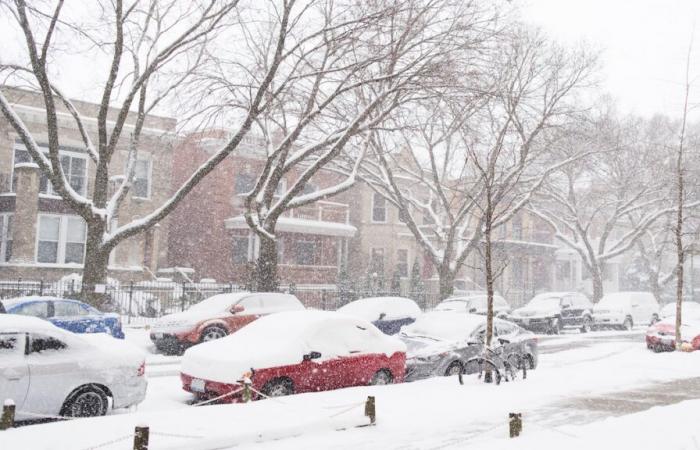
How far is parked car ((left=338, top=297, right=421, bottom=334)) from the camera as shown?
19406 mm

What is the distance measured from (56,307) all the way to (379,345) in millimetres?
8154

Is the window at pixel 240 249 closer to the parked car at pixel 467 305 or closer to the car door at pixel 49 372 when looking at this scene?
the parked car at pixel 467 305

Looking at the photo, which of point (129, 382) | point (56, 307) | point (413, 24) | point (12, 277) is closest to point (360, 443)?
point (129, 382)

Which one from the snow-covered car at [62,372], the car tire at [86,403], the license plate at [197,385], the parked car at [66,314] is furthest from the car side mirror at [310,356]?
the parked car at [66,314]

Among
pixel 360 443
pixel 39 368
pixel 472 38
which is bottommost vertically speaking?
pixel 360 443

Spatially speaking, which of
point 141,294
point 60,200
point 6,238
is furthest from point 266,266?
point 6,238

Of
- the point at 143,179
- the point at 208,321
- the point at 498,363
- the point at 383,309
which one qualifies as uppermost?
the point at 143,179

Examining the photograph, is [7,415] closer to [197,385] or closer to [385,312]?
[197,385]

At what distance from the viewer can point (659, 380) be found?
46.4 ft

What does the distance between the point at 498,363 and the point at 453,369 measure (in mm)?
1168

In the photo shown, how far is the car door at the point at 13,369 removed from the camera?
879 cm

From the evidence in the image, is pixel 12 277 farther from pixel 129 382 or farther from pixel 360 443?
pixel 360 443

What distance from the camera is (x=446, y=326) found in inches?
592

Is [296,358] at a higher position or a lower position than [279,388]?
higher
